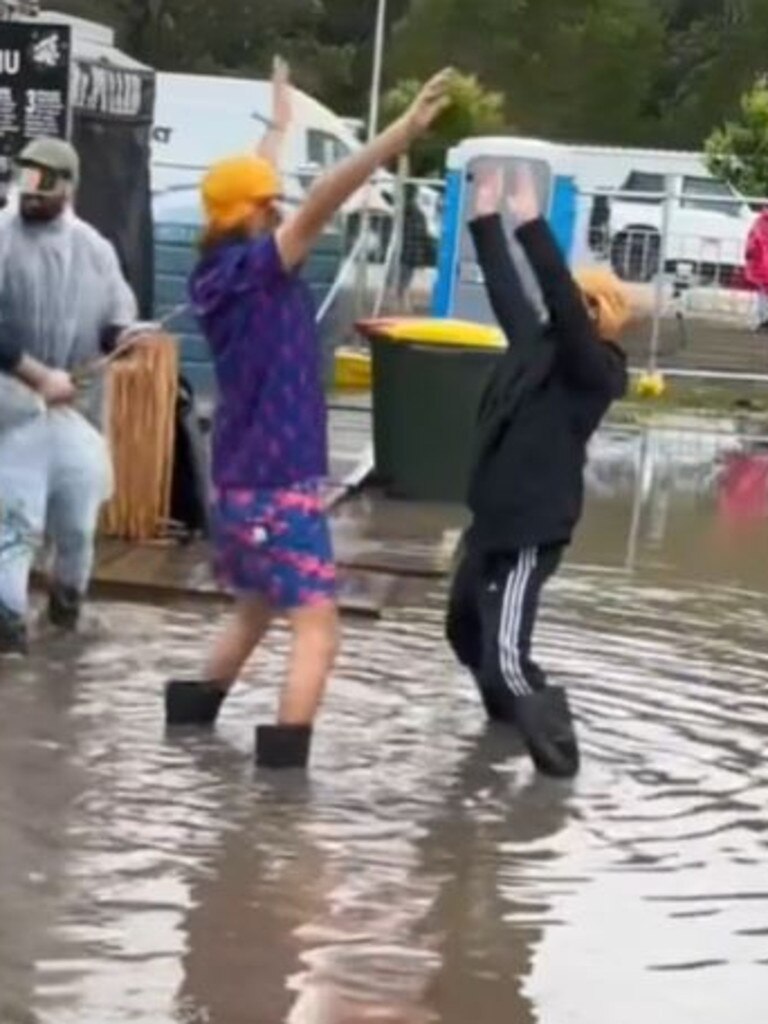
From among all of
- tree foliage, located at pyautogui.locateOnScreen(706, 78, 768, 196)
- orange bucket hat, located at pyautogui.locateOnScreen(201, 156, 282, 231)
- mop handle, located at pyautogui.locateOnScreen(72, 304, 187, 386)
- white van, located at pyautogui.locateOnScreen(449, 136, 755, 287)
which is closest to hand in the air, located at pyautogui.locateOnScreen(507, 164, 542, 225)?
orange bucket hat, located at pyautogui.locateOnScreen(201, 156, 282, 231)

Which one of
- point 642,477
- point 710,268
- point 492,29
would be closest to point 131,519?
point 642,477

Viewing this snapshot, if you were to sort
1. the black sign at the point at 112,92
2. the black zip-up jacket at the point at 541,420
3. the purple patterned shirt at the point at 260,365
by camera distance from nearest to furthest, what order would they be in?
the purple patterned shirt at the point at 260,365, the black zip-up jacket at the point at 541,420, the black sign at the point at 112,92

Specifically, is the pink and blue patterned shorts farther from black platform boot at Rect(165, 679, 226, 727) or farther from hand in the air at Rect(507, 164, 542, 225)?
hand in the air at Rect(507, 164, 542, 225)

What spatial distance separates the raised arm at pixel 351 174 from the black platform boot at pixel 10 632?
2188mm

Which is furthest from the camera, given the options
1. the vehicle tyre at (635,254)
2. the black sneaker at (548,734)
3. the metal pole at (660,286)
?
the vehicle tyre at (635,254)

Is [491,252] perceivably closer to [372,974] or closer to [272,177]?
[272,177]

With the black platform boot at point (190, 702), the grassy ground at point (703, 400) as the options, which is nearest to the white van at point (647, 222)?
the grassy ground at point (703, 400)

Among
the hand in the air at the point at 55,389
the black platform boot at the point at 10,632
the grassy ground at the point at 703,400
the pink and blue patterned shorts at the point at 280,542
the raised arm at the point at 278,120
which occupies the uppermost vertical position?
the raised arm at the point at 278,120

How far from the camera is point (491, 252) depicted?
855 centimetres

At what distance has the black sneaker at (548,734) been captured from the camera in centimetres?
812

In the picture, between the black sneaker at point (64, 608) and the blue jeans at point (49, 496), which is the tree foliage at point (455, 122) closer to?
the black sneaker at point (64, 608)

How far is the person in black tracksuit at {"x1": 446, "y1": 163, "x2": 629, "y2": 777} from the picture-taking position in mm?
8219

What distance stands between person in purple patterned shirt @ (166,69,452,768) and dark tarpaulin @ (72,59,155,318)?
4392 millimetres

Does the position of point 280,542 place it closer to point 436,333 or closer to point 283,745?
point 283,745
